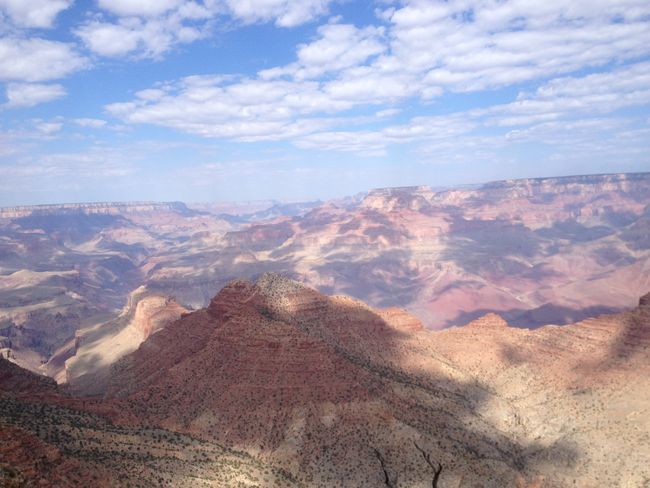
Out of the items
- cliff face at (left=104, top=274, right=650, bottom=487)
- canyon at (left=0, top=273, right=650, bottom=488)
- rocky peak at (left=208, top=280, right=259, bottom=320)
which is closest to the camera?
canyon at (left=0, top=273, right=650, bottom=488)

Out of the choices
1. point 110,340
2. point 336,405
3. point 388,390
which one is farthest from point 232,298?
point 110,340

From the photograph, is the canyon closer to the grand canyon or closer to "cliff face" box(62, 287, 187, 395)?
the grand canyon

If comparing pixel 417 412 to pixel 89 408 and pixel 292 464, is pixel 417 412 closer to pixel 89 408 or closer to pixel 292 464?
pixel 292 464

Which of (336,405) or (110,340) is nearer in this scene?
(336,405)

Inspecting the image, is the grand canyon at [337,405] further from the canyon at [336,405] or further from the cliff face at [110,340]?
the cliff face at [110,340]

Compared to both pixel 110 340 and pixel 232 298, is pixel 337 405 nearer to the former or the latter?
pixel 232 298

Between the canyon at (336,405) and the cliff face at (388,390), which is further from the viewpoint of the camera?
the cliff face at (388,390)

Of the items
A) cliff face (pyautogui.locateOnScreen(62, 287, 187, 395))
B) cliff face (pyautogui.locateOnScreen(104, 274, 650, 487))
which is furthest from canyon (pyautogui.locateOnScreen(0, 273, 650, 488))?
cliff face (pyautogui.locateOnScreen(62, 287, 187, 395))

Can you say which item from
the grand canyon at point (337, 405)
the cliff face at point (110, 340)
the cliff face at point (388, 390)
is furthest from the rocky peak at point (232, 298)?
the cliff face at point (110, 340)

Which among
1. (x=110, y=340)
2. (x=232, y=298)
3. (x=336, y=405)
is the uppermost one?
(x=232, y=298)
